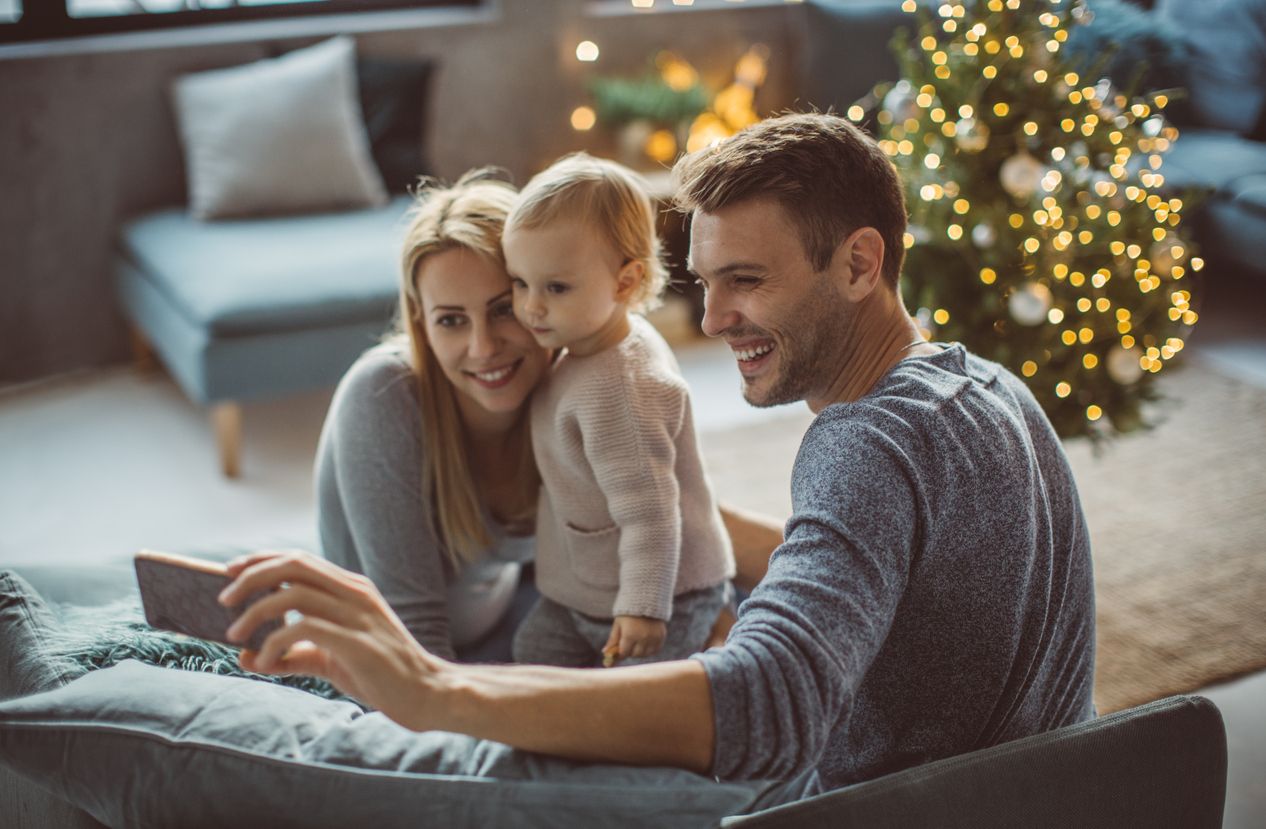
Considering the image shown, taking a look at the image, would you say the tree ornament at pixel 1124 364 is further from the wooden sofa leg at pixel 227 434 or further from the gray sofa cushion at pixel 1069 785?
the wooden sofa leg at pixel 227 434

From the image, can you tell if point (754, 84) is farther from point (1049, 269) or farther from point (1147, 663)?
point (1147, 663)

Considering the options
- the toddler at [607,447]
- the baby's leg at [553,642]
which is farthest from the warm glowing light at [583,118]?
the baby's leg at [553,642]

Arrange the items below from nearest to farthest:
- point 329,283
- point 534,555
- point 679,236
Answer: point 534,555, point 329,283, point 679,236

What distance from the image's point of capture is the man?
0.91 metres

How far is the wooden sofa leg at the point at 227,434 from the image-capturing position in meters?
3.17

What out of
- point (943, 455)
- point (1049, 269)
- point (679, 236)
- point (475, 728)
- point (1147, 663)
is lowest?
point (1147, 663)

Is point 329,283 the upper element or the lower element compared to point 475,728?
lower

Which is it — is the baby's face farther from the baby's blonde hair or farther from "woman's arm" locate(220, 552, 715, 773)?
"woman's arm" locate(220, 552, 715, 773)

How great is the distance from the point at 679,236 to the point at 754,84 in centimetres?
75

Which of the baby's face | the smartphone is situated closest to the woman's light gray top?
the baby's face

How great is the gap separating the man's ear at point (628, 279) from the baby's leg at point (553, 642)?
17.3 inches

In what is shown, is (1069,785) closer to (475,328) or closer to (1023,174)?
(475,328)

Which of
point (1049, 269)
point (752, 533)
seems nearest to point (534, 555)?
point (752, 533)

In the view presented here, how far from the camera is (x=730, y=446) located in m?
3.39
